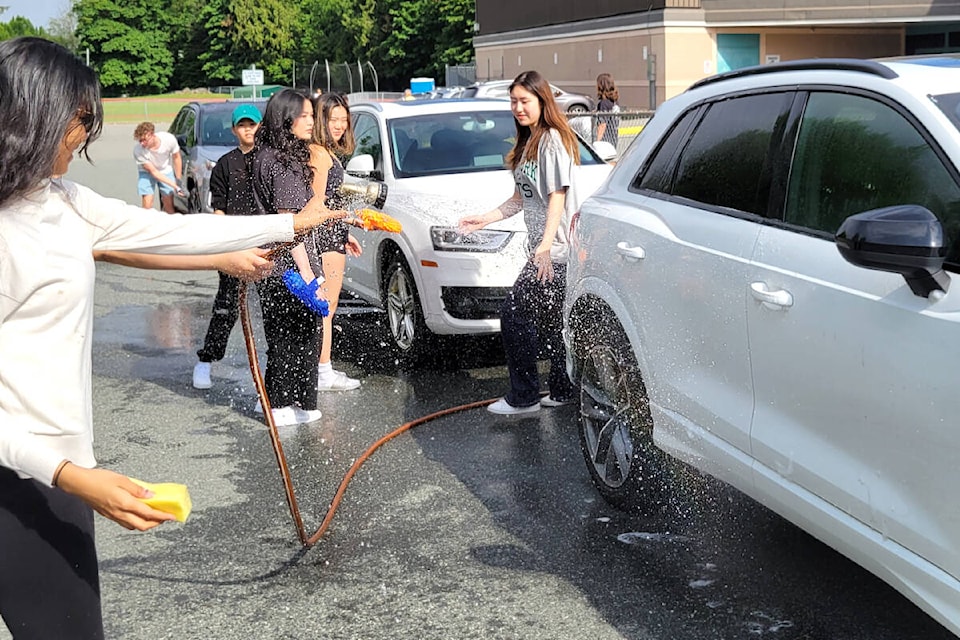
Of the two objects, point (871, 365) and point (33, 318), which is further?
point (871, 365)

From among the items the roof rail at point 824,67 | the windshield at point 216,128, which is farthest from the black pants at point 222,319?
the windshield at point 216,128

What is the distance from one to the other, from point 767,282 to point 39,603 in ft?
7.53

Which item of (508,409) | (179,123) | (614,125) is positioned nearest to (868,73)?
(508,409)

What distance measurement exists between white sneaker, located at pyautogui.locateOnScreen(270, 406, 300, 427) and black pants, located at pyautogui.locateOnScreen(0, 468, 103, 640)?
4.27 meters

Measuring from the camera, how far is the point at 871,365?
3.32 meters

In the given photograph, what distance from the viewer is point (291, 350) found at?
6.98m

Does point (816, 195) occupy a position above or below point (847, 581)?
above

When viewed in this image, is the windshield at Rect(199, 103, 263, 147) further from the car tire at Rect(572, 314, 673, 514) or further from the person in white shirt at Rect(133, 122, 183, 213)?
the car tire at Rect(572, 314, 673, 514)

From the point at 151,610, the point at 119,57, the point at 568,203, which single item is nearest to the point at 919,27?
the point at 568,203

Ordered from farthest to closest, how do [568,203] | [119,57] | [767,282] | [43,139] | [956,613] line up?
[119,57]
[568,203]
[767,282]
[956,613]
[43,139]

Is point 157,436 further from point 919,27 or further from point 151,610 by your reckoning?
point 919,27

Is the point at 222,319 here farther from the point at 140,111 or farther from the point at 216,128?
the point at 140,111

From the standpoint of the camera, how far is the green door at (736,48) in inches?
1858

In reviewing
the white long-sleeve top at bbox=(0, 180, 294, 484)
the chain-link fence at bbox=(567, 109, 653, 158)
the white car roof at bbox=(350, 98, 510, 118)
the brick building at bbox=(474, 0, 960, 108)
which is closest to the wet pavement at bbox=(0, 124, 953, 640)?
the white long-sleeve top at bbox=(0, 180, 294, 484)
